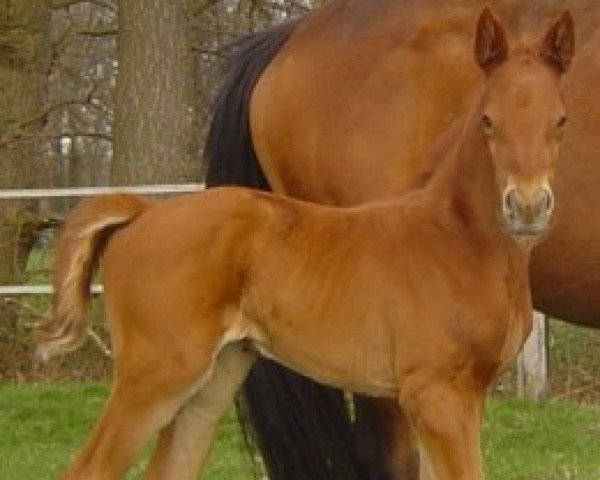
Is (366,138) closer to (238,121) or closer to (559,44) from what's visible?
(238,121)

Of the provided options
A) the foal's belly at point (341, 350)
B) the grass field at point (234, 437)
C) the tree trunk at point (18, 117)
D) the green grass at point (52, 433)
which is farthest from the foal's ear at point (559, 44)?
the tree trunk at point (18, 117)

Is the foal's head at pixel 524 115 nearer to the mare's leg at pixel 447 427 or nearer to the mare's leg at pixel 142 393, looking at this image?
the mare's leg at pixel 447 427

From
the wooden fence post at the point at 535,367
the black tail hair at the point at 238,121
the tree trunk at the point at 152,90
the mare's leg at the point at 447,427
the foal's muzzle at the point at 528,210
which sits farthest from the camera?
the tree trunk at the point at 152,90

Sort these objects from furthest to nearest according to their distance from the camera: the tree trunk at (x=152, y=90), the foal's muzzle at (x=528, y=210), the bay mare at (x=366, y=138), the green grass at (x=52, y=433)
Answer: the tree trunk at (x=152, y=90) < the green grass at (x=52, y=433) < the bay mare at (x=366, y=138) < the foal's muzzle at (x=528, y=210)

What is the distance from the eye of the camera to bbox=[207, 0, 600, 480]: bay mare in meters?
4.89

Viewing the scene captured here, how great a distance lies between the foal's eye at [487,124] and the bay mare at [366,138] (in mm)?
843

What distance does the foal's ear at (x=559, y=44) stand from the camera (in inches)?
156

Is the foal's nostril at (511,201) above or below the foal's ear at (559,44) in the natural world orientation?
below

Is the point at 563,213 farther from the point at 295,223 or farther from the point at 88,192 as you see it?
the point at 88,192

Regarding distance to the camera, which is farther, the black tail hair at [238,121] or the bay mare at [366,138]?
the black tail hair at [238,121]

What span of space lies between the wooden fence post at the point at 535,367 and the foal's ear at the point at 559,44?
524 cm

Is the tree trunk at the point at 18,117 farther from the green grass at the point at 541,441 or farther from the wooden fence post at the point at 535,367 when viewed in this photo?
the green grass at the point at 541,441

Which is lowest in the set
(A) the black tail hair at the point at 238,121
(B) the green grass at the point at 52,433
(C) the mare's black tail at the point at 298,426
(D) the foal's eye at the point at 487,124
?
(B) the green grass at the point at 52,433

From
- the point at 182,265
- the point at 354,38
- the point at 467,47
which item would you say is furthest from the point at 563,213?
the point at 182,265
